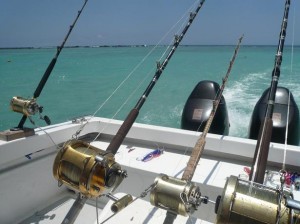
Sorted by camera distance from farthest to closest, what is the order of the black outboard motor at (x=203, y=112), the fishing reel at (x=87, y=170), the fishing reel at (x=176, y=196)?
the black outboard motor at (x=203, y=112)
the fishing reel at (x=87, y=170)
the fishing reel at (x=176, y=196)

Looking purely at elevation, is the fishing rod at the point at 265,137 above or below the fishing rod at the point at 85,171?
above

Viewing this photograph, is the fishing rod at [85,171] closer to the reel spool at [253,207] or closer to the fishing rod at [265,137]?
the reel spool at [253,207]

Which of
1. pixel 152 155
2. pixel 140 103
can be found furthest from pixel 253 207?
pixel 152 155

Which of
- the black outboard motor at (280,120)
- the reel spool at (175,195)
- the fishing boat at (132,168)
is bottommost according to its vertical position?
the reel spool at (175,195)

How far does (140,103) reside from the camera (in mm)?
1894

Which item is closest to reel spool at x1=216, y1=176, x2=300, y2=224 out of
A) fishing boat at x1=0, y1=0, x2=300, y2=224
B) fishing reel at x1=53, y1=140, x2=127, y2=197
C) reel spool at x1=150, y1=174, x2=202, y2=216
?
fishing boat at x1=0, y1=0, x2=300, y2=224

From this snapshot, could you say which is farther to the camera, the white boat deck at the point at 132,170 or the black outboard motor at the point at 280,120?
the black outboard motor at the point at 280,120

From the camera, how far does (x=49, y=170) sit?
2.60m


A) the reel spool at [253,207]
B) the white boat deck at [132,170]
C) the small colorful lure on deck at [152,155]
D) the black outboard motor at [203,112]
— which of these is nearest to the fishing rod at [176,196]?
the reel spool at [253,207]

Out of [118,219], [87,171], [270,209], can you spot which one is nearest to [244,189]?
[270,209]

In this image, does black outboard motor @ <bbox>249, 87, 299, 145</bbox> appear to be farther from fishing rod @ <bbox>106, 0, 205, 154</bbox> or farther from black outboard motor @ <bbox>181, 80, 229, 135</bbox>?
fishing rod @ <bbox>106, 0, 205, 154</bbox>

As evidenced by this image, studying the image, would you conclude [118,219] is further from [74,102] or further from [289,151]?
[74,102]

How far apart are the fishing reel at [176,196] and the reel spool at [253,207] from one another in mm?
115

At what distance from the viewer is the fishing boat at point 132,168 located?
1.21 meters
